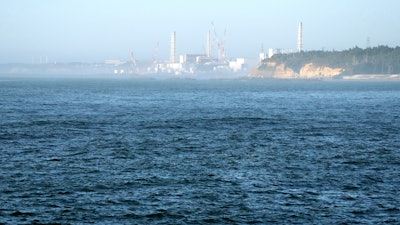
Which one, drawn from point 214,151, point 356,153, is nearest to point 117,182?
point 214,151

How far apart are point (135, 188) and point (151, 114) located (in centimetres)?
4024

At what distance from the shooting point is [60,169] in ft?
94.5

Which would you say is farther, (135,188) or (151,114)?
(151,114)

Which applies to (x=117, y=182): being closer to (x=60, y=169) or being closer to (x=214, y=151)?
(x=60, y=169)

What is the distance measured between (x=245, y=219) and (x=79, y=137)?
23.0 m

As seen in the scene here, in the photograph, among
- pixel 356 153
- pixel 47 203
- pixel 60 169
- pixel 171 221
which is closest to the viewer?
pixel 171 221

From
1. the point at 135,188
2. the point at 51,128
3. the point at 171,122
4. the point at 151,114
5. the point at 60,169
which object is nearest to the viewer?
the point at 135,188

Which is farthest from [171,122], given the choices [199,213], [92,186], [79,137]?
[199,213]

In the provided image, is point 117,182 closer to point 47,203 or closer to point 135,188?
point 135,188

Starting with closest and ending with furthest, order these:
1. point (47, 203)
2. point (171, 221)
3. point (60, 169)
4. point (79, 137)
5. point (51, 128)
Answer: point (171, 221), point (47, 203), point (60, 169), point (79, 137), point (51, 128)

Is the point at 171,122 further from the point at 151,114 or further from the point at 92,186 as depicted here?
the point at 92,186

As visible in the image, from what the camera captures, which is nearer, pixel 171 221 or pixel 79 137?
pixel 171 221

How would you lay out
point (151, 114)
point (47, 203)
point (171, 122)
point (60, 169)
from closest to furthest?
point (47, 203) → point (60, 169) → point (171, 122) → point (151, 114)

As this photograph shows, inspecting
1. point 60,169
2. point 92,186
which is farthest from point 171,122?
point 92,186
